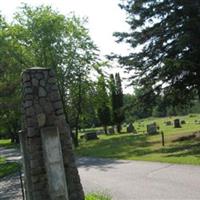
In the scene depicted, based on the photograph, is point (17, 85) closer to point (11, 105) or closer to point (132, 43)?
point (11, 105)

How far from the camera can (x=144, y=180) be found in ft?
46.6

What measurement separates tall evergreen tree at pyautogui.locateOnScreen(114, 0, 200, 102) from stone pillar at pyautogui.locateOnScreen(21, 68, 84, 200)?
51.4ft

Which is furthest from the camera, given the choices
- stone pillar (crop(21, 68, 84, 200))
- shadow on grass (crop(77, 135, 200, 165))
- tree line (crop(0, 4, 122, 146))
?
tree line (crop(0, 4, 122, 146))

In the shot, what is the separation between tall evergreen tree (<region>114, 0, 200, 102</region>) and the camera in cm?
2483

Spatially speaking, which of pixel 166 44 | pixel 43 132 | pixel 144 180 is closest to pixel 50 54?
pixel 166 44

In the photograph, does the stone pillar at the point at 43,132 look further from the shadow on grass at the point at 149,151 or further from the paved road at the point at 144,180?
the shadow on grass at the point at 149,151

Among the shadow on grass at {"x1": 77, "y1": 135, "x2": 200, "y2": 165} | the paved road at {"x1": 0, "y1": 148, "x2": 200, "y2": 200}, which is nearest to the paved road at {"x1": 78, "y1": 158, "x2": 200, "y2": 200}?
the paved road at {"x1": 0, "y1": 148, "x2": 200, "y2": 200}

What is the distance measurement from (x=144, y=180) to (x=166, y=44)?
610 inches

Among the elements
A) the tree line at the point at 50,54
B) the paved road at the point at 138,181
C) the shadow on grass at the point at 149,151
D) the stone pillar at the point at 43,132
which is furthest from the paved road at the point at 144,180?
the tree line at the point at 50,54

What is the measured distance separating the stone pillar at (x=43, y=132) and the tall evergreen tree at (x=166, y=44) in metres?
15.7

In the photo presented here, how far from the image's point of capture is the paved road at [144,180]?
1176 cm

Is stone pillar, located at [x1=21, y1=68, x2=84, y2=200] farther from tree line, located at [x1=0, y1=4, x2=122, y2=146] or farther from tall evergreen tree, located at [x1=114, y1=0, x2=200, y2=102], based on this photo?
tree line, located at [x1=0, y1=4, x2=122, y2=146]

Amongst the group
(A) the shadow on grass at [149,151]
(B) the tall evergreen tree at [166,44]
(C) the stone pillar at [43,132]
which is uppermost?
(B) the tall evergreen tree at [166,44]

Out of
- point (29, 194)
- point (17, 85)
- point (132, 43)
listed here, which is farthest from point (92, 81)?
point (29, 194)
